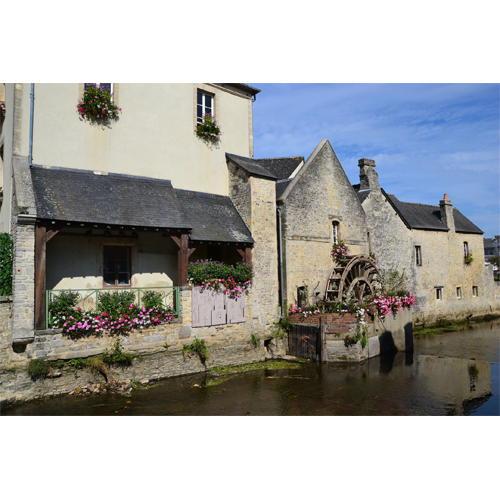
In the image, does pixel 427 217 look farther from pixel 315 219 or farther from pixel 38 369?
pixel 38 369

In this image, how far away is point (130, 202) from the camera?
926 centimetres

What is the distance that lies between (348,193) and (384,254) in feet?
14.1

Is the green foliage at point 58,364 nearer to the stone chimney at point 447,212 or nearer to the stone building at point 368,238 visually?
the stone building at point 368,238

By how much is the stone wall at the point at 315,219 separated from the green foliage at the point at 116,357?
4934 mm

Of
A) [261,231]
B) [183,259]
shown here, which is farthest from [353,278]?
[183,259]

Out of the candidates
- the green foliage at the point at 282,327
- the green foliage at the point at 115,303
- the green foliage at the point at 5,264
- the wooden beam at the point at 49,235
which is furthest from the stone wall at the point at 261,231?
the green foliage at the point at 5,264

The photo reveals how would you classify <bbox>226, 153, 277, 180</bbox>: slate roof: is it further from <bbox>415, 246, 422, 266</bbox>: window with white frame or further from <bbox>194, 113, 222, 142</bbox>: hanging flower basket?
<bbox>415, 246, 422, 266</bbox>: window with white frame

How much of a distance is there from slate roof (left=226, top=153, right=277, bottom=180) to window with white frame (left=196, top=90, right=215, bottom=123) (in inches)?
50.3

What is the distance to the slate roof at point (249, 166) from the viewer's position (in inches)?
438

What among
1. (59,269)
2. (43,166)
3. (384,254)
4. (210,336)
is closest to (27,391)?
(59,269)

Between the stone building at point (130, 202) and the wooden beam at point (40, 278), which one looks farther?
the stone building at point (130, 202)

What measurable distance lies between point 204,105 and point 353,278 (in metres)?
7.29

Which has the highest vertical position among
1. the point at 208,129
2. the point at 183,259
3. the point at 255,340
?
the point at 208,129

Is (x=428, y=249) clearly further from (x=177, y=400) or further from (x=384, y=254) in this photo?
(x=177, y=400)
